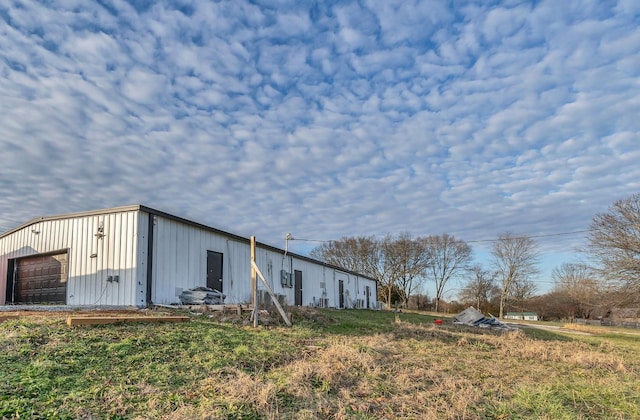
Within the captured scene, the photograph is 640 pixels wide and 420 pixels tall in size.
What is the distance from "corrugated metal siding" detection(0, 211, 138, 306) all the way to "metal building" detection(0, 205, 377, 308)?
0.03 metres

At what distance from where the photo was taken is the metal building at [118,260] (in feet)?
39.3

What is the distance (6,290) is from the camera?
15531 millimetres

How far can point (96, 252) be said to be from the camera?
12.7 metres

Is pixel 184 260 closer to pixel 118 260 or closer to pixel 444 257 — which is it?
pixel 118 260

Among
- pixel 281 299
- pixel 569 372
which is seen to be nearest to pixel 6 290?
pixel 281 299

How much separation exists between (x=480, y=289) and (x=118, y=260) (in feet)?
150

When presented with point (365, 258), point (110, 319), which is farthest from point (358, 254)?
point (110, 319)

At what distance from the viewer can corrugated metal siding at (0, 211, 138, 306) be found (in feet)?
39.0

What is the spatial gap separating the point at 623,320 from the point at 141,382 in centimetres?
4019

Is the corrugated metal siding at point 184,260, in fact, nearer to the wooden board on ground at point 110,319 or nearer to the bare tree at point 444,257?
the wooden board on ground at point 110,319

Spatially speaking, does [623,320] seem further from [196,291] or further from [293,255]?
[196,291]

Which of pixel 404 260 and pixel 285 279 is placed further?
pixel 404 260

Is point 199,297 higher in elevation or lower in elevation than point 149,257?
lower

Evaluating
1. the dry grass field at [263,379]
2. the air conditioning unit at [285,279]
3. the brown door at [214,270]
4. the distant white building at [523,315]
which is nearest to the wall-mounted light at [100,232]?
the brown door at [214,270]
